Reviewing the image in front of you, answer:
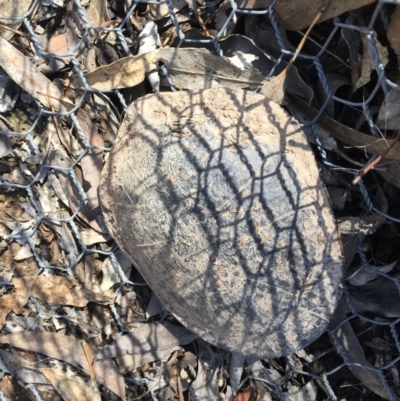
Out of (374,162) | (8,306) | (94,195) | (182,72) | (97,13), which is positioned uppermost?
(97,13)

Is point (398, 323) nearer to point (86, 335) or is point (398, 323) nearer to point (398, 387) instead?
point (398, 387)

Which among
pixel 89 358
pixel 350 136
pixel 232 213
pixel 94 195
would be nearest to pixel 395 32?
pixel 350 136

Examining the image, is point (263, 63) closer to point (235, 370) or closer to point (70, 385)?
point (235, 370)

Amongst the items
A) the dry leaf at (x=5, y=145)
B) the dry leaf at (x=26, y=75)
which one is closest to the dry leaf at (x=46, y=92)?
the dry leaf at (x=26, y=75)

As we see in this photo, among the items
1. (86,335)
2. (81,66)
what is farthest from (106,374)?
(81,66)

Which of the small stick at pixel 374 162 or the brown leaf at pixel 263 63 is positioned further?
the brown leaf at pixel 263 63

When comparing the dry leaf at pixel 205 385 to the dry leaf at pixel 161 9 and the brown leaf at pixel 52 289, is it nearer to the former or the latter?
the brown leaf at pixel 52 289

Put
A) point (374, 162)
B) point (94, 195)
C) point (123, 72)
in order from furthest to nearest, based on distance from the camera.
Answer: point (94, 195) < point (123, 72) < point (374, 162)
